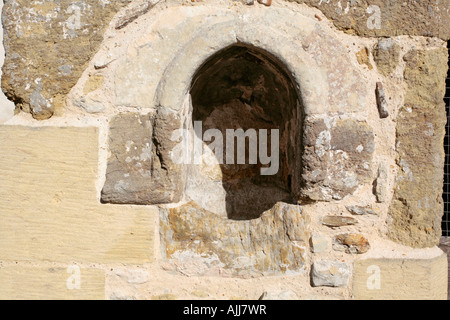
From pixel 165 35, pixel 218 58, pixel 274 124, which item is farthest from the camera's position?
pixel 274 124

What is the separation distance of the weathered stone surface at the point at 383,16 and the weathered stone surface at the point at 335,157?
44 centimetres

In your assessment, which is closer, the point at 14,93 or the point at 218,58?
the point at 14,93

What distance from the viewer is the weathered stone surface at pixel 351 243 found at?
75.5 inches

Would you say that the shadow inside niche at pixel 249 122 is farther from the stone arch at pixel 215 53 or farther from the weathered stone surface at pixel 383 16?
the weathered stone surface at pixel 383 16

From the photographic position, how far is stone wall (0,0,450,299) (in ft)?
6.14

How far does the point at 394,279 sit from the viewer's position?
193cm

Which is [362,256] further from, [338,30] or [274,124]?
[338,30]

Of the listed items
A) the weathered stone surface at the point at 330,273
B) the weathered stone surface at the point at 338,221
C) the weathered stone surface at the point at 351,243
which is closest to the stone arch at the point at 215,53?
the weathered stone surface at the point at 338,221

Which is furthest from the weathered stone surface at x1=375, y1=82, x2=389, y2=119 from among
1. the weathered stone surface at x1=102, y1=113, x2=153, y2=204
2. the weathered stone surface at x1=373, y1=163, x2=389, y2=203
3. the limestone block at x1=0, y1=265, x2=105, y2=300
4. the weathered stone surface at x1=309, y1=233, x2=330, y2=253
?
the limestone block at x1=0, y1=265, x2=105, y2=300

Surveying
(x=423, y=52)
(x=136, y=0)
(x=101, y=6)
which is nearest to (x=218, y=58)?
(x=136, y=0)

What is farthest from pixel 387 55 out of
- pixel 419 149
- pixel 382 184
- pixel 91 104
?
pixel 91 104

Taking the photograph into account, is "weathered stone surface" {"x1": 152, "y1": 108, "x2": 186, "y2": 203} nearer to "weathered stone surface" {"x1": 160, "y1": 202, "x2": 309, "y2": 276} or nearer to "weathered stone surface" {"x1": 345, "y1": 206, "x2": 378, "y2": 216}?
"weathered stone surface" {"x1": 160, "y1": 202, "x2": 309, "y2": 276}

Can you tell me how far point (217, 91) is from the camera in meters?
2.33

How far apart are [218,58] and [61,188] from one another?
3.16 feet
